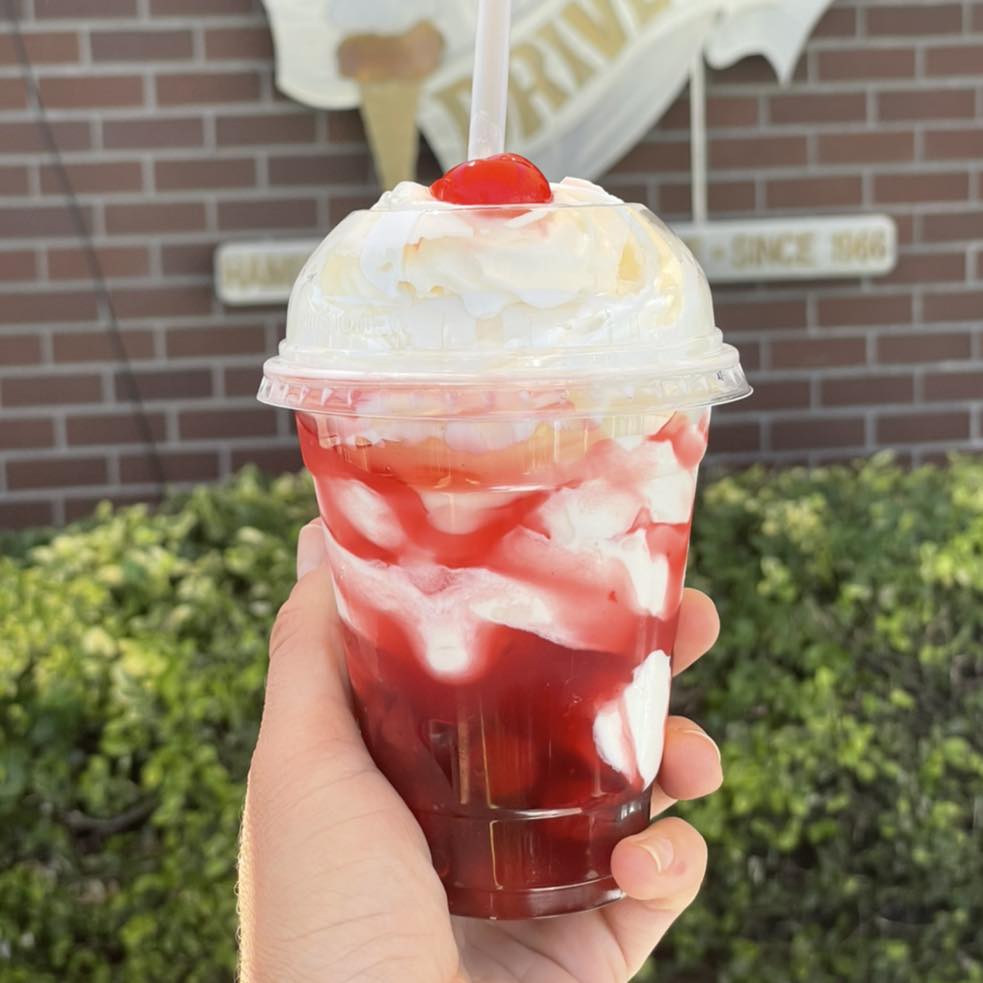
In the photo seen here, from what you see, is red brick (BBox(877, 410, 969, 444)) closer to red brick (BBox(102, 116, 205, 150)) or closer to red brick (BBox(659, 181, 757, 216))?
red brick (BBox(659, 181, 757, 216))

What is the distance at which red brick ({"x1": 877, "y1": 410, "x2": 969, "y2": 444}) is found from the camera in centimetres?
360

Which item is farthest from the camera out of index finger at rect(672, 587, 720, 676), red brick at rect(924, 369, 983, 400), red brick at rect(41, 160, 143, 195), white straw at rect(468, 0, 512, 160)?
red brick at rect(924, 369, 983, 400)

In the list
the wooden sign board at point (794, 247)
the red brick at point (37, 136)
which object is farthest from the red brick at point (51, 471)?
the wooden sign board at point (794, 247)

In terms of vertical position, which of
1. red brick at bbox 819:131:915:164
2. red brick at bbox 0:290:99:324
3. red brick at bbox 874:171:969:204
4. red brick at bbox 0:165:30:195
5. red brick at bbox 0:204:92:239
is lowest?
red brick at bbox 0:290:99:324

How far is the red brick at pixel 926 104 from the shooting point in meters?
3.48

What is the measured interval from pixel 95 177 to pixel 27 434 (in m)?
0.72

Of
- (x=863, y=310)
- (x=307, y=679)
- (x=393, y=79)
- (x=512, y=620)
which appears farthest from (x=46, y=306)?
(x=512, y=620)

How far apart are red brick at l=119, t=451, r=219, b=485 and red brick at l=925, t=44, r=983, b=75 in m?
2.26

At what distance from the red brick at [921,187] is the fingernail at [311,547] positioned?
2.48m

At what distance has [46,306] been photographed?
3.43 meters

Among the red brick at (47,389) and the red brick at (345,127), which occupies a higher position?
the red brick at (345,127)

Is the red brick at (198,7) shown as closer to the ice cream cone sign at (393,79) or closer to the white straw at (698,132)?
the ice cream cone sign at (393,79)

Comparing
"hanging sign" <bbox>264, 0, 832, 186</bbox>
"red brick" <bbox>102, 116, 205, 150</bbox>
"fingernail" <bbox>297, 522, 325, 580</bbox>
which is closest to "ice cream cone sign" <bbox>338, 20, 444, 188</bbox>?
"hanging sign" <bbox>264, 0, 832, 186</bbox>

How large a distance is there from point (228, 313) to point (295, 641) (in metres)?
2.19
